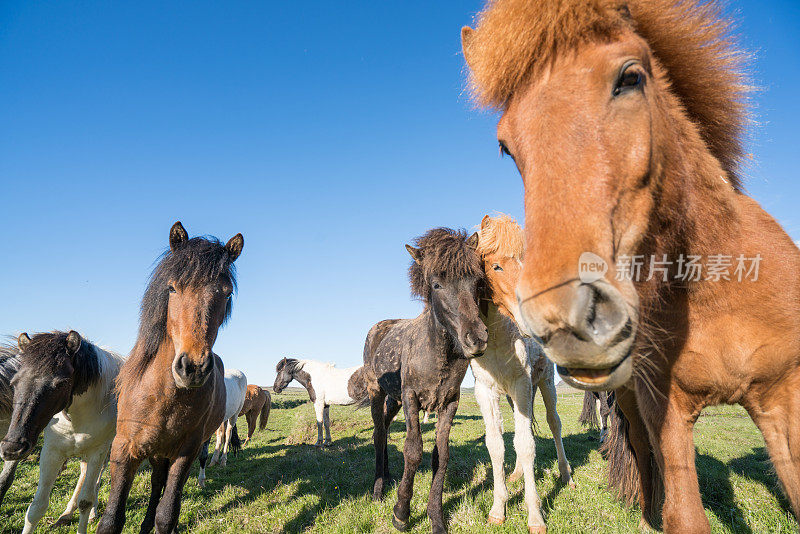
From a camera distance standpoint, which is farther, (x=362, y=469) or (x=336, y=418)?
(x=336, y=418)

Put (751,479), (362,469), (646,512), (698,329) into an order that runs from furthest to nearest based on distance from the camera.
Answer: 1. (362,469)
2. (751,479)
3. (646,512)
4. (698,329)

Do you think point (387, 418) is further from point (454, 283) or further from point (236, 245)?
point (236, 245)

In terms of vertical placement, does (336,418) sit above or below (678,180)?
below

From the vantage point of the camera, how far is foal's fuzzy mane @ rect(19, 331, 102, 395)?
4570 mm

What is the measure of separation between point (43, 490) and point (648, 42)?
7.25m

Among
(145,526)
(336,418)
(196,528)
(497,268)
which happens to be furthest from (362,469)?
(336,418)

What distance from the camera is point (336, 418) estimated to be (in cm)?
1811

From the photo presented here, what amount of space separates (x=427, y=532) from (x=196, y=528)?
10.1 feet

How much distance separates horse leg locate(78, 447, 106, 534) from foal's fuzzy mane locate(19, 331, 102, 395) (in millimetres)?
958

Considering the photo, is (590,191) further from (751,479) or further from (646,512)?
(751,479)

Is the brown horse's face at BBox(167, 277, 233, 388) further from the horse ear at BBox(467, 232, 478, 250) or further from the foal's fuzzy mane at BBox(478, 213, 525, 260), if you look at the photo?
the foal's fuzzy mane at BBox(478, 213, 525, 260)

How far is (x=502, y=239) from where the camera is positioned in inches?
210

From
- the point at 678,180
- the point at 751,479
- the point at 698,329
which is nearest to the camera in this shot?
the point at 678,180

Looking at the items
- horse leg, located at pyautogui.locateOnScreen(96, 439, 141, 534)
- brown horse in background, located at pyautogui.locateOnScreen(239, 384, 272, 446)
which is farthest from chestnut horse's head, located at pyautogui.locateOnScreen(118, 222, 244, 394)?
brown horse in background, located at pyautogui.locateOnScreen(239, 384, 272, 446)
